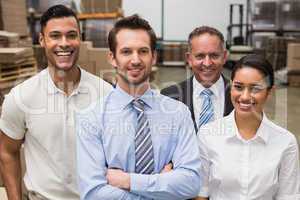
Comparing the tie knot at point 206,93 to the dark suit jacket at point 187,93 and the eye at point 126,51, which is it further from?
the eye at point 126,51

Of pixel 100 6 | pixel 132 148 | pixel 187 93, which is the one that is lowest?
pixel 132 148

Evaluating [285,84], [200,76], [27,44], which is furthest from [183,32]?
[200,76]

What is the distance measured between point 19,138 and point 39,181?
0.68 ft

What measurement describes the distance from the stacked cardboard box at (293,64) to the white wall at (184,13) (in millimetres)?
3747

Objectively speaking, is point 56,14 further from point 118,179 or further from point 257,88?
point 257,88

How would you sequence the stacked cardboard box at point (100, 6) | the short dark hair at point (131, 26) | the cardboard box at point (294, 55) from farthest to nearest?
the cardboard box at point (294, 55)
the stacked cardboard box at point (100, 6)
the short dark hair at point (131, 26)

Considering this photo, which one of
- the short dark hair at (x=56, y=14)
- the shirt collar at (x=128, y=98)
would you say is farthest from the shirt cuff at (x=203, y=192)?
the short dark hair at (x=56, y=14)

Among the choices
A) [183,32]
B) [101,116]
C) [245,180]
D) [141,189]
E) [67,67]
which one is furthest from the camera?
[183,32]

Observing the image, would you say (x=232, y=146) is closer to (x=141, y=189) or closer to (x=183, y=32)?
(x=141, y=189)

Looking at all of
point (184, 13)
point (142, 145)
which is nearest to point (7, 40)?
point (142, 145)

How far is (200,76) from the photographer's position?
5.84ft

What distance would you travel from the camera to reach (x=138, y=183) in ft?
4.02

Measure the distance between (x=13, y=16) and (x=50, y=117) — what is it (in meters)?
3.84

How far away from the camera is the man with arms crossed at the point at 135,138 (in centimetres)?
124
